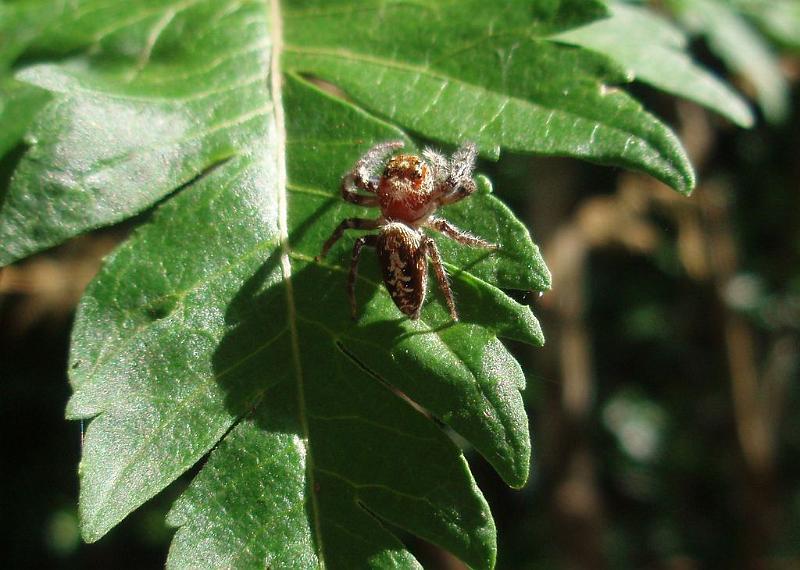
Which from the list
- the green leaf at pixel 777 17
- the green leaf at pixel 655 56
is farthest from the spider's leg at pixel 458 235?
the green leaf at pixel 777 17

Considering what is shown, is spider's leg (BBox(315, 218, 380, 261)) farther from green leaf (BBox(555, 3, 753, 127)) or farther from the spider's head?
green leaf (BBox(555, 3, 753, 127))

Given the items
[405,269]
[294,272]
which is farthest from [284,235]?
[405,269]

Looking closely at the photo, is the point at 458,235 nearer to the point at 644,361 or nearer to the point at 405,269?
the point at 405,269

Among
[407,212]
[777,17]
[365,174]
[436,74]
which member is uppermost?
[436,74]

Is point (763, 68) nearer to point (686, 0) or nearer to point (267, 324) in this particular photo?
point (686, 0)

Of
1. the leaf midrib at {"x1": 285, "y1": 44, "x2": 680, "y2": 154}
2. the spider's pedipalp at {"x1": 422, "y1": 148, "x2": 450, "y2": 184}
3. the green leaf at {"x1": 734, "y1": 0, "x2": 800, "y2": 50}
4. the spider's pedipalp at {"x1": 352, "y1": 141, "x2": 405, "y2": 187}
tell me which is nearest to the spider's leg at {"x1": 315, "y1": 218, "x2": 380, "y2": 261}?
the spider's pedipalp at {"x1": 352, "y1": 141, "x2": 405, "y2": 187}
